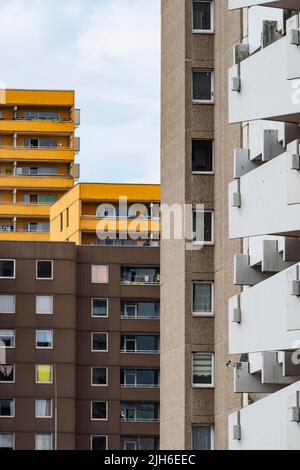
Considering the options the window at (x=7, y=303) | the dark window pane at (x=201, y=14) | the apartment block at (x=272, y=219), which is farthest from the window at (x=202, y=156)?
the window at (x=7, y=303)

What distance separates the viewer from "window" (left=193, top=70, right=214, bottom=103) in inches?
2320

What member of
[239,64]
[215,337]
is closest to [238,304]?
[239,64]

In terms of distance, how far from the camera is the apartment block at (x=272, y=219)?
862 inches

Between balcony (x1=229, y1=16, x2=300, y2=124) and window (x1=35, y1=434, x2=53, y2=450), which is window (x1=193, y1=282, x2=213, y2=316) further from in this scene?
window (x1=35, y1=434, x2=53, y2=450)

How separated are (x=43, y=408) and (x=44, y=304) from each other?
5.82 m

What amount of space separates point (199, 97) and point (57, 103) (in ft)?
256

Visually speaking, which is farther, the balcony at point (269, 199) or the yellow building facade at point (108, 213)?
the yellow building facade at point (108, 213)

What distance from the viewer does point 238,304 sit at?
84.2ft

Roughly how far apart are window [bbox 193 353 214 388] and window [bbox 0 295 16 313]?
44219 mm

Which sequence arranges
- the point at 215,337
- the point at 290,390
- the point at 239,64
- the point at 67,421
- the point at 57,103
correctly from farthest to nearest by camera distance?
the point at 57,103, the point at 67,421, the point at 215,337, the point at 239,64, the point at 290,390

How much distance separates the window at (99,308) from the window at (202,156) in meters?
43.9

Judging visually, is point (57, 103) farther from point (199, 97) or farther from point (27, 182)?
point (199, 97)

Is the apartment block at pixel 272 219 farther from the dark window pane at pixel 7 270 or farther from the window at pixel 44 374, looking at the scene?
the dark window pane at pixel 7 270

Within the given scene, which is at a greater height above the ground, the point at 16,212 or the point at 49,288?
the point at 16,212
